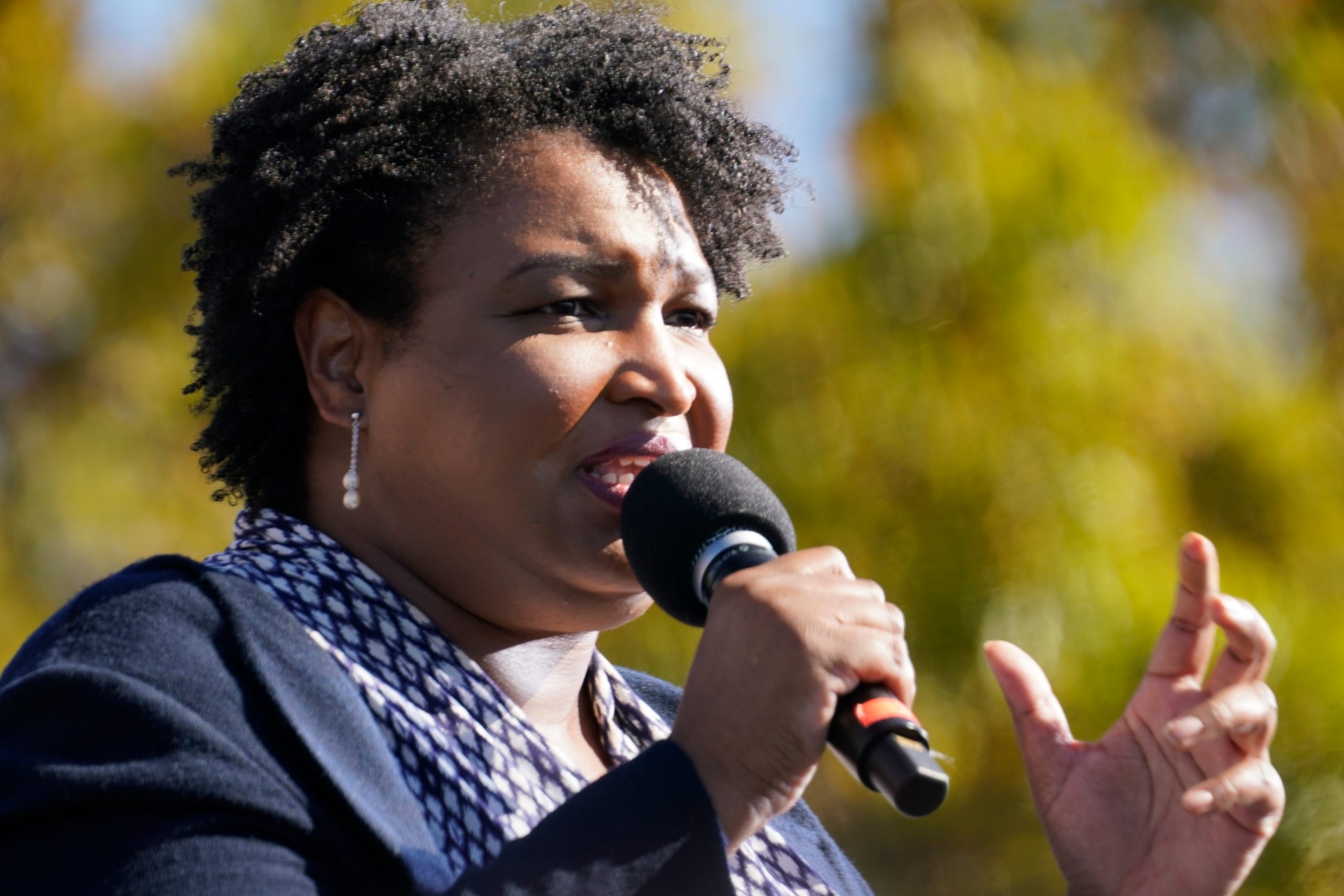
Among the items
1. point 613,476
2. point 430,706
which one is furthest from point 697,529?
point 430,706

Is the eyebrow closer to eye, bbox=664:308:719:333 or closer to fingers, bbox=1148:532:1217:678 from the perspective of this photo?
eye, bbox=664:308:719:333

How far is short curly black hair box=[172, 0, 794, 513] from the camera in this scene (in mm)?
2445

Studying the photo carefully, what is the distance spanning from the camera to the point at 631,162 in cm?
254

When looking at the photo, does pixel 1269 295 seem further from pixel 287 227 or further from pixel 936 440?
pixel 287 227

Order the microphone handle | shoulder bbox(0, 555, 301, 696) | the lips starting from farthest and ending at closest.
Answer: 1. the lips
2. shoulder bbox(0, 555, 301, 696)
3. the microphone handle

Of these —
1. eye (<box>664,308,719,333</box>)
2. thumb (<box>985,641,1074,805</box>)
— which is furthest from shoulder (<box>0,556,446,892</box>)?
thumb (<box>985,641,1074,805</box>)

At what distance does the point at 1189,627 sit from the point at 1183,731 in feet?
0.66

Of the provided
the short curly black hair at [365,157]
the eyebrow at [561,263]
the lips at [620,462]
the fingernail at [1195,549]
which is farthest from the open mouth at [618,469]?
the fingernail at [1195,549]

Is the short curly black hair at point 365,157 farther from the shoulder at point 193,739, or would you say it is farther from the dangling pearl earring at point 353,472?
the shoulder at point 193,739

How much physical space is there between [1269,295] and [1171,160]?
1.86 ft

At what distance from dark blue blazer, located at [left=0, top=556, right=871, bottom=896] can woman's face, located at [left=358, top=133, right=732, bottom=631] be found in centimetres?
40

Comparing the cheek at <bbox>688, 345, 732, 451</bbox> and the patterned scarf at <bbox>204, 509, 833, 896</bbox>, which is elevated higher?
the cheek at <bbox>688, 345, 732, 451</bbox>

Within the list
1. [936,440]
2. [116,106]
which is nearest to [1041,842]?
[936,440]

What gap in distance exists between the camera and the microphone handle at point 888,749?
146 centimetres
